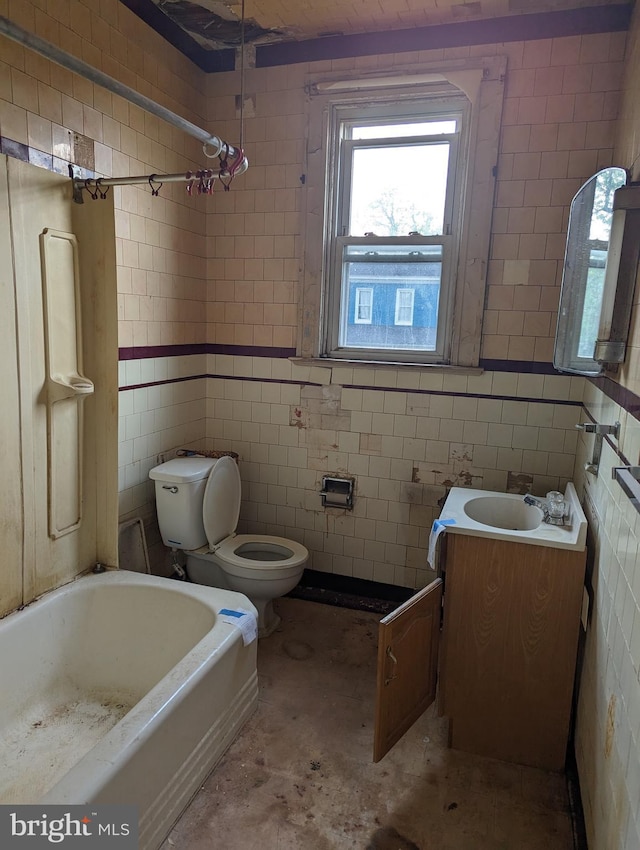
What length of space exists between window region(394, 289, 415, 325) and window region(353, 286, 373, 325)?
0.15m

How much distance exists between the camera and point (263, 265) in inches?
119

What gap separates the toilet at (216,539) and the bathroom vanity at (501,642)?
2.73 feet

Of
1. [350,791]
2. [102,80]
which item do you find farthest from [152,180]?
[350,791]

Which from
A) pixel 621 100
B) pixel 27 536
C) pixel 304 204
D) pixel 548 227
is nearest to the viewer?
pixel 27 536

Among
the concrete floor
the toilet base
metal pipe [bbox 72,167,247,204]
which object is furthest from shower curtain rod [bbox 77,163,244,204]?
the concrete floor

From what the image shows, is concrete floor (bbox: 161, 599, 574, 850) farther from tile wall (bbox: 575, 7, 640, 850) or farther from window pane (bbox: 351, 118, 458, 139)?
window pane (bbox: 351, 118, 458, 139)

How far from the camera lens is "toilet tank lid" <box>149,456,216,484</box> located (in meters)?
2.57

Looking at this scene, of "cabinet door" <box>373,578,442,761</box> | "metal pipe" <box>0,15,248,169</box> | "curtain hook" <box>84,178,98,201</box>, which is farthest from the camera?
"curtain hook" <box>84,178,98,201</box>

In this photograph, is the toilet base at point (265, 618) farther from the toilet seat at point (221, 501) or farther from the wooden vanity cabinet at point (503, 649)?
the wooden vanity cabinet at point (503, 649)

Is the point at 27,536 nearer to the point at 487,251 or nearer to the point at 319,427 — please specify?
the point at 319,427

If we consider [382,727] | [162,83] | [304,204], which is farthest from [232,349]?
[382,727]

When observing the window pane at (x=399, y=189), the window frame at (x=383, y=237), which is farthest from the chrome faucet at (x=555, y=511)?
the window pane at (x=399, y=189)

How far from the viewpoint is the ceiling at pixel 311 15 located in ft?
7.82

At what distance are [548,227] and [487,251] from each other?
0.94 feet
